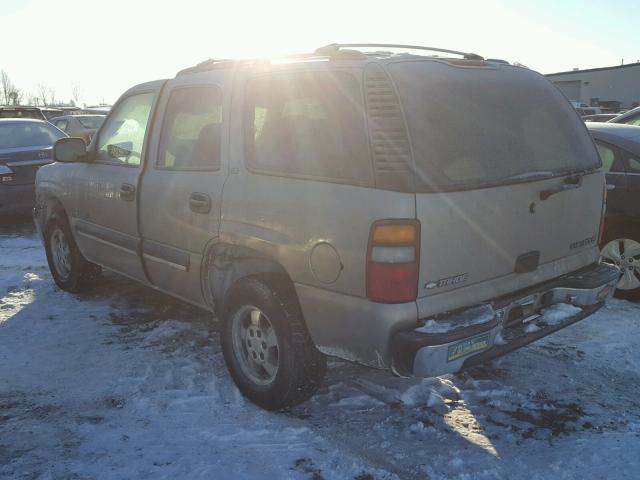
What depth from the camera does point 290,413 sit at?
3.36 m

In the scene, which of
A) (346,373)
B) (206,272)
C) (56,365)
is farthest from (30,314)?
(346,373)

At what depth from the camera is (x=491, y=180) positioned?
2.89m

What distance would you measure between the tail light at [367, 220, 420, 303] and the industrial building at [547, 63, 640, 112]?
49473mm

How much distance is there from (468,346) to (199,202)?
1820 millimetres

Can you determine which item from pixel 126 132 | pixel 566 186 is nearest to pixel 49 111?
pixel 126 132

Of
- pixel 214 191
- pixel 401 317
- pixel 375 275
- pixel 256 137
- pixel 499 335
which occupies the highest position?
pixel 256 137

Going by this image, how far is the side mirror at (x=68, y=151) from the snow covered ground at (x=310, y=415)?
1394 millimetres

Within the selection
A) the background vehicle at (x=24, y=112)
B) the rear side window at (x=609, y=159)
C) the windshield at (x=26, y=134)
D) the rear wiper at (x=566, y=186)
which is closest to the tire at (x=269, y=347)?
the rear wiper at (x=566, y=186)

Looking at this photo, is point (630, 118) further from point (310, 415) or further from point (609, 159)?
point (310, 415)

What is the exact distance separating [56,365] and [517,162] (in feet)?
10.7

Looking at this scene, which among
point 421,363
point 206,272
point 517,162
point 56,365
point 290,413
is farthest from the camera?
point 56,365

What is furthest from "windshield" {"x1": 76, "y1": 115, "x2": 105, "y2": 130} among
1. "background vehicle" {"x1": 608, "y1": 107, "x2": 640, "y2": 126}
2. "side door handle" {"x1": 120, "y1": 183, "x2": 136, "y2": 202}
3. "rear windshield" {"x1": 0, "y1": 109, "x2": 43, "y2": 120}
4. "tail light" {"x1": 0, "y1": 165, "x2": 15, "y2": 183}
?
"background vehicle" {"x1": 608, "y1": 107, "x2": 640, "y2": 126}

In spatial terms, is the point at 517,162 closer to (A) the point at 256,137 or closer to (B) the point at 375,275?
(B) the point at 375,275

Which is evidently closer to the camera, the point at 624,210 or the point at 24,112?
the point at 624,210
